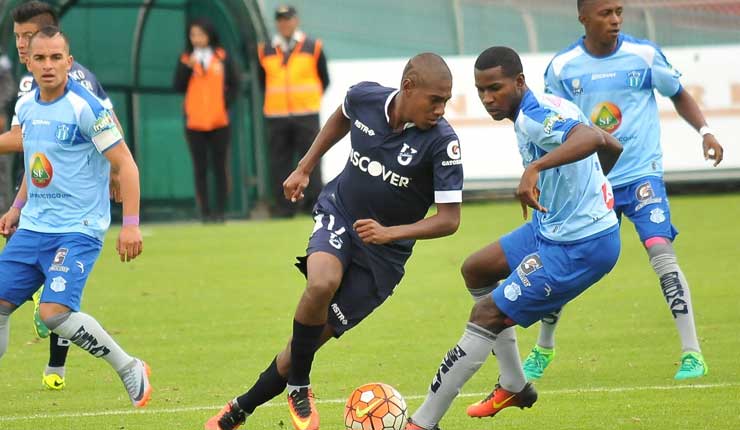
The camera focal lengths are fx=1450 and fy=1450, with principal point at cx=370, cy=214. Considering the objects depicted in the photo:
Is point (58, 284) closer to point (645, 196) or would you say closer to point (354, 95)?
point (354, 95)

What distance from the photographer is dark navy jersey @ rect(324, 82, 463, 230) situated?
7094 mm

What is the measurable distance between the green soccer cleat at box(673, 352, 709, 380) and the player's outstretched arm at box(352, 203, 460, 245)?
2.25m

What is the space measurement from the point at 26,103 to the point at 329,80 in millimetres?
11555

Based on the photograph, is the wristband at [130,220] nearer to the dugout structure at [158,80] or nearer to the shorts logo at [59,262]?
the shorts logo at [59,262]

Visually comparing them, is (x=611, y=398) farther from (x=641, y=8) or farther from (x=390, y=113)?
(x=641, y=8)

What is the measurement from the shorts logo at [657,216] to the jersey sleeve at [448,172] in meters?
2.26

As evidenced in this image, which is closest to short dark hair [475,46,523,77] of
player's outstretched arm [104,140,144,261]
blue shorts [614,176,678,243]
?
player's outstretched arm [104,140,144,261]

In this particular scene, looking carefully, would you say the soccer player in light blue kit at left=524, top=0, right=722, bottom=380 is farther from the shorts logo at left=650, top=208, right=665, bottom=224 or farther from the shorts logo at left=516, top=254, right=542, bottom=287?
the shorts logo at left=516, top=254, right=542, bottom=287

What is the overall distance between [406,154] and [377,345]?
10.8ft

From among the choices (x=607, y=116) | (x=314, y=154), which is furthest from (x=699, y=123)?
(x=314, y=154)

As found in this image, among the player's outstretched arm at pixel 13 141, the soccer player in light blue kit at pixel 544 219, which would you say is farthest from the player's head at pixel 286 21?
the soccer player in light blue kit at pixel 544 219

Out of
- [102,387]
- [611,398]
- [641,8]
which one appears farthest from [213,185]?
[611,398]

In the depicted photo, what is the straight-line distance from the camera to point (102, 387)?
8.94 metres

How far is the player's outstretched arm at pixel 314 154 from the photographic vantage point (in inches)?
301
